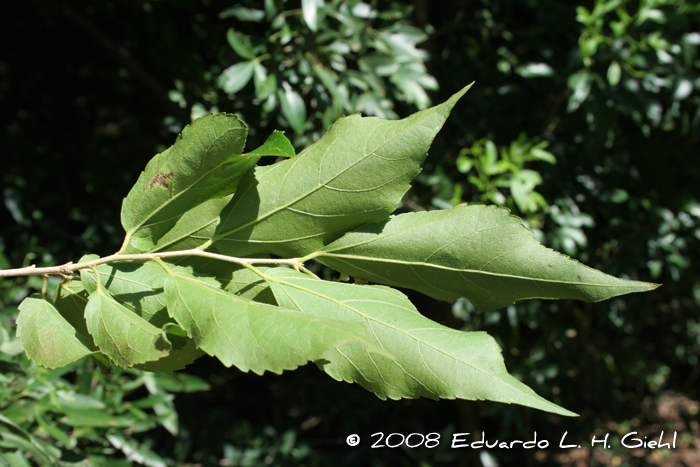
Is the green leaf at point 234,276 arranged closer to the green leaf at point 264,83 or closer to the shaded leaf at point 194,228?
the shaded leaf at point 194,228

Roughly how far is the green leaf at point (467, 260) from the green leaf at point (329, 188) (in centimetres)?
3

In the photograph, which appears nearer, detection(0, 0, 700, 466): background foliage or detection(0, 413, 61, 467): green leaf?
detection(0, 413, 61, 467): green leaf

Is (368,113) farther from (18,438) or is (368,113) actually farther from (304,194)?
(18,438)

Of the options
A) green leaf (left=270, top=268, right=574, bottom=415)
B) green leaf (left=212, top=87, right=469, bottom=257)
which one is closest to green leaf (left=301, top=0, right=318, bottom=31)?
green leaf (left=212, top=87, right=469, bottom=257)

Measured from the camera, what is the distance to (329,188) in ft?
2.12

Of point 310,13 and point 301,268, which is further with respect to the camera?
point 310,13

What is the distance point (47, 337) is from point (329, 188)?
1.27ft

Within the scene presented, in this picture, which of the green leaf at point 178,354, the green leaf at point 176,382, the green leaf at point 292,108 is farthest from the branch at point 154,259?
the green leaf at point 176,382

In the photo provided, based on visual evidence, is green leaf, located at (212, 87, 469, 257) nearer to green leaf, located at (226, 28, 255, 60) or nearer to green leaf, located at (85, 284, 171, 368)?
green leaf, located at (85, 284, 171, 368)

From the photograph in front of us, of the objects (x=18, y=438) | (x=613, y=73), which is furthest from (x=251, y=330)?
(x=613, y=73)

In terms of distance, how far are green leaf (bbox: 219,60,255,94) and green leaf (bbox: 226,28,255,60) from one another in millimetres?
25

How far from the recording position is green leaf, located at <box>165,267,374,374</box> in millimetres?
523

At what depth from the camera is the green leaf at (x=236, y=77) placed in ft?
4.93

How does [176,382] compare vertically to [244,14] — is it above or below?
below
